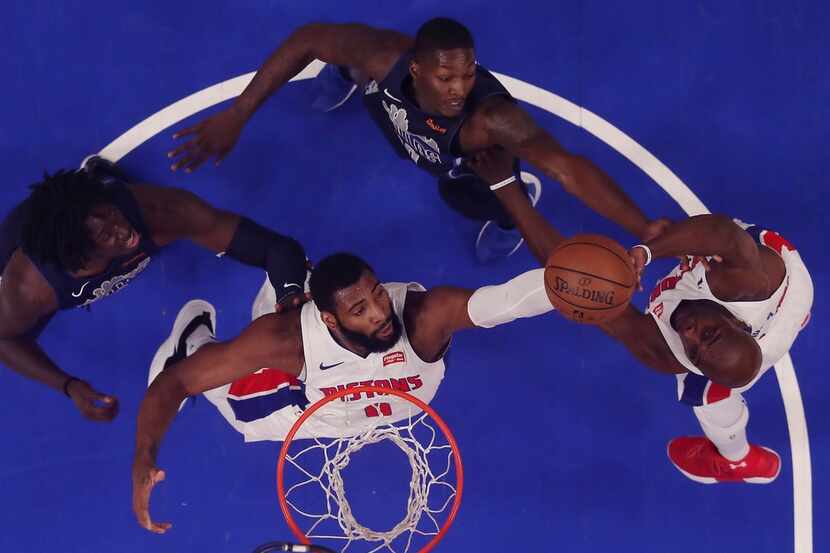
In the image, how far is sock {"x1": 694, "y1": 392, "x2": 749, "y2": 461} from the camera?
387 centimetres

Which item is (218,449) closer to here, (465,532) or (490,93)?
(465,532)

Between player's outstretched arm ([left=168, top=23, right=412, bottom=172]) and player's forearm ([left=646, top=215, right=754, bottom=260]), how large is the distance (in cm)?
145

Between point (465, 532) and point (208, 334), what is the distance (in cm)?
181

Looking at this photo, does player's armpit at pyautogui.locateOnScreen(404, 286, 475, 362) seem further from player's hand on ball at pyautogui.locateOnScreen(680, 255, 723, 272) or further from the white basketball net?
player's hand on ball at pyautogui.locateOnScreen(680, 255, 723, 272)

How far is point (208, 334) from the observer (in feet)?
14.0

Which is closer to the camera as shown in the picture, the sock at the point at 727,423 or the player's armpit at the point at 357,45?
the player's armpit at the point at 357,45

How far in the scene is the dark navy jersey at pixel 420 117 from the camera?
135 inches

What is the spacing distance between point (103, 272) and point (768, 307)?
3.07 metres

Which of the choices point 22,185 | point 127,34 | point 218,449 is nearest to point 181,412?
point 218,449

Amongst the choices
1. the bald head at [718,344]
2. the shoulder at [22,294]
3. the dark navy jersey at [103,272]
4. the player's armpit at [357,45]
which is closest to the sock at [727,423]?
the bald head at [718,344]

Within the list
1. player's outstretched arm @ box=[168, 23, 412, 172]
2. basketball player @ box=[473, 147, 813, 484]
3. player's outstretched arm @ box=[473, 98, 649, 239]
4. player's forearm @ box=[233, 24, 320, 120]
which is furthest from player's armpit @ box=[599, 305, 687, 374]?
player's forearm @ box=[233, 24, 320, 120]

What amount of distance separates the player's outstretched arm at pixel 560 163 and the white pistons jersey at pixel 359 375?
0.83 meters

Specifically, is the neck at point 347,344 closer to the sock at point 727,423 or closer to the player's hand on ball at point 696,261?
the player's hand on ball at point 696,261

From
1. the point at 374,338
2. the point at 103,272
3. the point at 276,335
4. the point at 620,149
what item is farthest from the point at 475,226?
the point at 103,272
